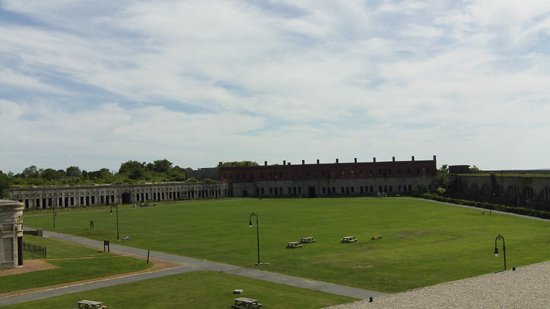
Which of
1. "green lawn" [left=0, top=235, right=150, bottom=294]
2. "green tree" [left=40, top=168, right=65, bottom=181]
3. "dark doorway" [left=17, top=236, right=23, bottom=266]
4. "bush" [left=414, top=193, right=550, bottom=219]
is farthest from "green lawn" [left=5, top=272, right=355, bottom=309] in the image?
"green tree" [left=40, top=168, right=65, bottom=181]

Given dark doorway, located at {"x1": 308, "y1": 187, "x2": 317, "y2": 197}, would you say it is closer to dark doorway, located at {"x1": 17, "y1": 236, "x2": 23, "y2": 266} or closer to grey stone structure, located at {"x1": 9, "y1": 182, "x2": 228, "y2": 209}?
grey stone structure, located at {"x1": 9, "y1": 182, "x2": 228, "y2": 209}

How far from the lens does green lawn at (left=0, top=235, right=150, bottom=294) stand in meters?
37.9

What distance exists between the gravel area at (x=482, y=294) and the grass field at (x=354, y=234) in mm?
2430

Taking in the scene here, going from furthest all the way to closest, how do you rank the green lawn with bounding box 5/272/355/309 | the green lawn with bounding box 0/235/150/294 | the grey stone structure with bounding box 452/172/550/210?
the grey stone structure with bounding box 452/172/550/210
the green lawn with bounding box 0/235/150/294
the green lawn with bounding box 5/272/355/309

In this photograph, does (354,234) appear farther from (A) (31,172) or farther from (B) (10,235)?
(A) (31,172)

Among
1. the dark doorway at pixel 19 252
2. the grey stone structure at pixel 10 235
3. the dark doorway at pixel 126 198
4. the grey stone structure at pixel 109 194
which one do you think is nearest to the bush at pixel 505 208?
the grey stone structure at pixel 109 194

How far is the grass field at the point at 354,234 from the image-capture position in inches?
1540

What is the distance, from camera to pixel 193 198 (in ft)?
453

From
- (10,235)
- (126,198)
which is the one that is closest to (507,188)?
(10,235)

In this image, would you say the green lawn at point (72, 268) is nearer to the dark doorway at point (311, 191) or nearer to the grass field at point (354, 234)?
the grass field at point (354, 234)

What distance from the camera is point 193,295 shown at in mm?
32938

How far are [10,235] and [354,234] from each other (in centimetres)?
3433

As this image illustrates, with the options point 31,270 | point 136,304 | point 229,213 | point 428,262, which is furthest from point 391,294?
point 229,213

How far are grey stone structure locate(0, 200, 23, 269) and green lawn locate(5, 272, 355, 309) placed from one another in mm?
12010
